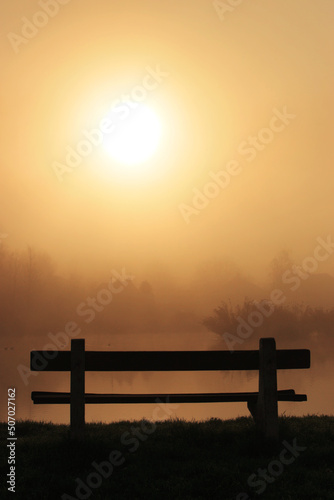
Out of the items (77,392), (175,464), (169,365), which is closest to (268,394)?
(169,365)

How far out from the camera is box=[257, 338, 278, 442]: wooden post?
259 inches

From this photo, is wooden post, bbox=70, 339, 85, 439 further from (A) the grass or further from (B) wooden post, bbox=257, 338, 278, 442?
(B) wooden post, bbox=257, 338, 278, 442

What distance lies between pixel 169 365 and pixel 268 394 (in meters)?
1.21

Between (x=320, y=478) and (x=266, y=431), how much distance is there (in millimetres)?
1227

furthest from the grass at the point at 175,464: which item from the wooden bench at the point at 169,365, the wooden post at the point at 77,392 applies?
the wooden bench at the point at 169,365

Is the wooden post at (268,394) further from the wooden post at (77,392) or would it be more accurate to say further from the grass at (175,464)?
the wooden post at (77,392)

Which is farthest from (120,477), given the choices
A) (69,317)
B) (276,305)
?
(69,317)

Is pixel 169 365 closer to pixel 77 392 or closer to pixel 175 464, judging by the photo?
pixel 77 392

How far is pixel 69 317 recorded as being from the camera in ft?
651

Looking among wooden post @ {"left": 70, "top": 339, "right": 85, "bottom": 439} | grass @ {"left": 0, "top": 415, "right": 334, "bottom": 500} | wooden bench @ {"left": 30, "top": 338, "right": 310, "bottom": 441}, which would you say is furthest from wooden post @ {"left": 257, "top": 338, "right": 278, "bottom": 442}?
wooden post @ {"left": 70, "top": 339, "right": 85, "bottom": 439}

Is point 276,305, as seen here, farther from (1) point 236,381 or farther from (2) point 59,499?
(2) point 59,499

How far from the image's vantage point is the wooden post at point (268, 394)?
6590mm

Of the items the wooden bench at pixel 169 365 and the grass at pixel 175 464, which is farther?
the wooden bench at pixel 169 365

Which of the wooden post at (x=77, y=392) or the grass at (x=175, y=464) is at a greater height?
the wooden post at (x=77, y=392)
